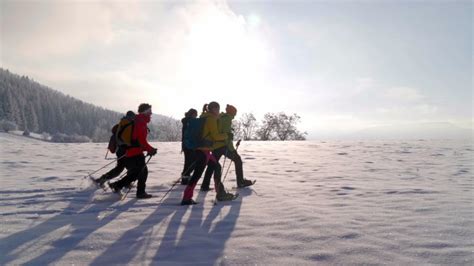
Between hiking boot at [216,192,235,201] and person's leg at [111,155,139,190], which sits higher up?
person's leg at [111,155,139,190]

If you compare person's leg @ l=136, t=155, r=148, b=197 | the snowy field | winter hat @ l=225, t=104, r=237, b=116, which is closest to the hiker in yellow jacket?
winter hat @ l=225, t=104, r=237, b=116

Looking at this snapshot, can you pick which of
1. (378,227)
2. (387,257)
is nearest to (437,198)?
(378,227)

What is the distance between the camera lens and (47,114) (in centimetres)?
11362

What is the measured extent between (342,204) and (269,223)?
77.9 inches

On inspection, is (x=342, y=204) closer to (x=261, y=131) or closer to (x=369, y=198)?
(x=369, y=198)

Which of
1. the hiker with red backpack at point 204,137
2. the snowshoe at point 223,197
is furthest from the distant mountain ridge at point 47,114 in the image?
the hiker with red backpack at point 204,137

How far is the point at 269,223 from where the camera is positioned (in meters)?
5.11

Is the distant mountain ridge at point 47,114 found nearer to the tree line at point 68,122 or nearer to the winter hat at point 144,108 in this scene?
the tree line at point 68,122

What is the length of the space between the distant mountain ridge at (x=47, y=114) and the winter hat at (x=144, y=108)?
250 ft

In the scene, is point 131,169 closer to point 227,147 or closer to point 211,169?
point 211,169

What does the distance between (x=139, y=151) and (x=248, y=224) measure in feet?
9.98

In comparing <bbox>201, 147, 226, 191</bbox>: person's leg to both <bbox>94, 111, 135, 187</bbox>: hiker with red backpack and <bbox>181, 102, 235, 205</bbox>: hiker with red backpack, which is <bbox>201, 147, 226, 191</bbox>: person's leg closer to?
<bbox>181, 102, 235, 205</bbox>: hiker with red backpack

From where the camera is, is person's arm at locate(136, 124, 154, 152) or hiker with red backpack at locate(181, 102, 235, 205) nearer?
hiker with red backpack at locate(181, 102, 235, 205)

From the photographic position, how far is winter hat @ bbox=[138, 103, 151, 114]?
6.93 m
